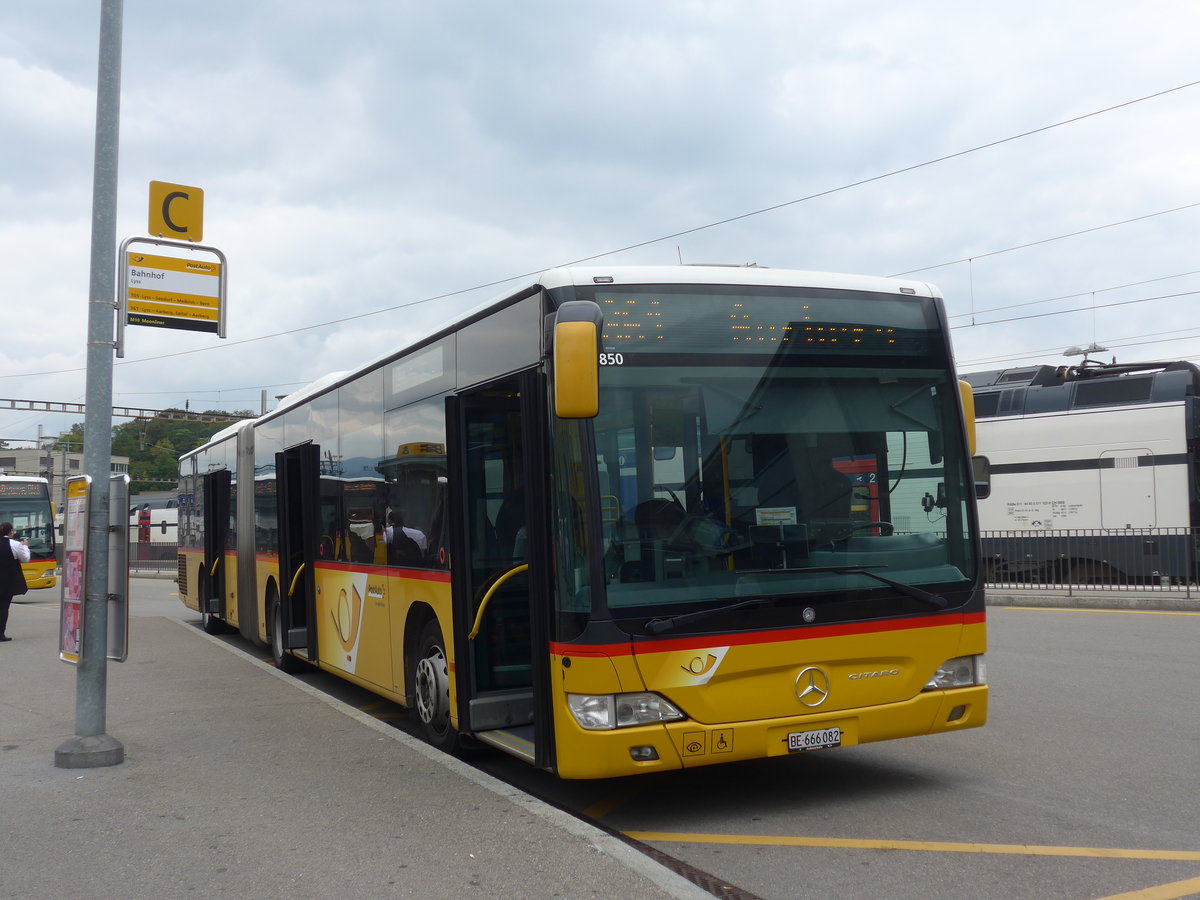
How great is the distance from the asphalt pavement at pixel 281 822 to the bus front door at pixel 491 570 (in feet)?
1.56

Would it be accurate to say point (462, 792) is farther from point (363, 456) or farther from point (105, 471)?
point (363, 456)

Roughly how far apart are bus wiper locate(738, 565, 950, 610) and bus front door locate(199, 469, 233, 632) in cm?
1173

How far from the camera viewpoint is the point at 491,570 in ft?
23.7

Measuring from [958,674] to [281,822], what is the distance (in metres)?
3.70

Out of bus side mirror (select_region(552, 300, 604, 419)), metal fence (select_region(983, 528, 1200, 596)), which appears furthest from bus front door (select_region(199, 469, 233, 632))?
metal fence (select_region(983, 528, 1200, 596))

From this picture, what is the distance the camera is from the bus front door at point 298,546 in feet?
36.9

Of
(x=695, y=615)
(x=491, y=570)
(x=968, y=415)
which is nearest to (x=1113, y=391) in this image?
(x=968, y=415)

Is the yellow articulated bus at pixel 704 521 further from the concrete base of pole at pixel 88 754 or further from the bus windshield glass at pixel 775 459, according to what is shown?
the concrete base of pole at pixel 88 754

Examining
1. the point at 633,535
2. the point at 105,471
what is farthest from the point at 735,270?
the point at 105,471

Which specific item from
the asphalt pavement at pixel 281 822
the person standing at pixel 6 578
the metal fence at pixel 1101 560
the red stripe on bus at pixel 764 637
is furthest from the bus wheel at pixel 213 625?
the red stripe on bus at pixel 764 637

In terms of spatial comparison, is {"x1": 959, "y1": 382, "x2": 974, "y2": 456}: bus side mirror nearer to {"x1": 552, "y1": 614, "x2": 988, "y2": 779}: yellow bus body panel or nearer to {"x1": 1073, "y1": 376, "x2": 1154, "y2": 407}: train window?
{"x1": 552, "y1": 614, "x2": 988, "y2": 779}: yellow bus body panel

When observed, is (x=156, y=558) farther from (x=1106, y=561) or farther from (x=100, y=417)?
(x=100, y=417)

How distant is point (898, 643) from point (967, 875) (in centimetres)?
147

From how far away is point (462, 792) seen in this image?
6371 mm
